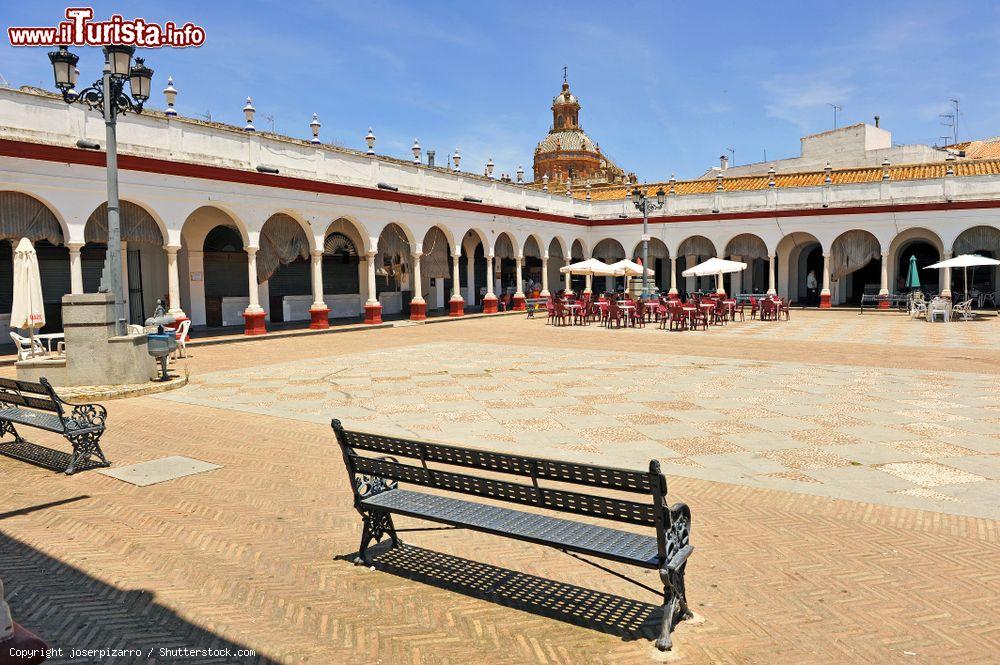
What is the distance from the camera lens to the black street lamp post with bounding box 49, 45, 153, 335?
11.9m

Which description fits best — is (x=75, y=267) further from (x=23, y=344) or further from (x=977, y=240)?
(x=977, y=240)

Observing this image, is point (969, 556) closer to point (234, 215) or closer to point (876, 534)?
point (876, 534)

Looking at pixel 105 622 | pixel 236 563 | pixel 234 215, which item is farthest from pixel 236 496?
pixel 234 215

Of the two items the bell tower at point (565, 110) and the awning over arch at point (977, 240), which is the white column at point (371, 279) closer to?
the awning over arch at point (977, 240)

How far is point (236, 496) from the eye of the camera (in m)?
5.74

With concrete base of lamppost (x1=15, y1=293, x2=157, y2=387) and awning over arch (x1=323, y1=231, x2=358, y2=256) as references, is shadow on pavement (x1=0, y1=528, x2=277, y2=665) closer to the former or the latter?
concrete base of lamppost (x1=15, y1=293, x2=157, y2=387)

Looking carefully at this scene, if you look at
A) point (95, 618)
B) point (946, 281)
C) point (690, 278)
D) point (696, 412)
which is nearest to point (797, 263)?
point (690, 278)

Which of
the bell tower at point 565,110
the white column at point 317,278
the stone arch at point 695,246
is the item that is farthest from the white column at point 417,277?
the bell tower at point 565,110

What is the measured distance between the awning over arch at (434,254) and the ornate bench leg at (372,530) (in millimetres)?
24429

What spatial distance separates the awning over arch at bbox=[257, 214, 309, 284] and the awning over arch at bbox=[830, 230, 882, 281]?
24.5 metres

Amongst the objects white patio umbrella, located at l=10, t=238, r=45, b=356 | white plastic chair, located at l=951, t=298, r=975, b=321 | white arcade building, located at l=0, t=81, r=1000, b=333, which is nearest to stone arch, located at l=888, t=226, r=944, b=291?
white arcade building, located at l=0, t=81, r=1000, b=333

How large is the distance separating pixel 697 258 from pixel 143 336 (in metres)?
31.3

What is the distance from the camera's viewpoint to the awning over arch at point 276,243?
72.0 ft

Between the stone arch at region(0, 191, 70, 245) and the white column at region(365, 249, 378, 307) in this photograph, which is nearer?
the stone arch at region(0, 191, 70, 245)
